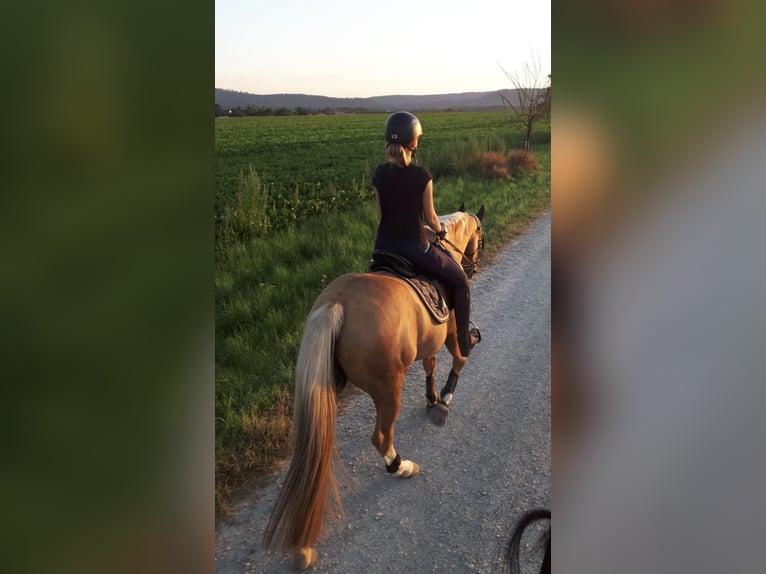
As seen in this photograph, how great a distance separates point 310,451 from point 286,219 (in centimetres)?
100

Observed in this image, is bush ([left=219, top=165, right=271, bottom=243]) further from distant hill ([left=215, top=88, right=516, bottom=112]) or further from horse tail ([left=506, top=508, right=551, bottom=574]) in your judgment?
horse tail ([left=506, top=508, right=551, bottom=574])

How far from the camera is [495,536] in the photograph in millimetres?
2109

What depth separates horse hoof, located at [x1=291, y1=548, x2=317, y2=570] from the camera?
212 cm

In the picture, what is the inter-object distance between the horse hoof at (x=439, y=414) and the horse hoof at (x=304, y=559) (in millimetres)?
700

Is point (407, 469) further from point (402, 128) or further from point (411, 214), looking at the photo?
point (402, 128)

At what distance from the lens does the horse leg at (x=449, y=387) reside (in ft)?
7.86

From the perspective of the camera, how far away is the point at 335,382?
2.22 m

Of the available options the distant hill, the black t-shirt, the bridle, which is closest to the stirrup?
the bridle

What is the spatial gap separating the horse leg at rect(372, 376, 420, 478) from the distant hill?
1122 mm

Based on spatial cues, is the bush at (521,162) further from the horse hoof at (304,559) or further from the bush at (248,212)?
the horse hoof at (304,559)
